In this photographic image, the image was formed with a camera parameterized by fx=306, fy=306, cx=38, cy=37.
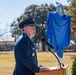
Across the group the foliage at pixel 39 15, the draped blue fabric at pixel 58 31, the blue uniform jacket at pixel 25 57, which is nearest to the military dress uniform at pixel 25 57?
the blue uniform jacket at pixel 25 57

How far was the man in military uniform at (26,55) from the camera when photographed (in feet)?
13.5

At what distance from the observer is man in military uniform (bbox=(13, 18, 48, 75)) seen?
4129 mm

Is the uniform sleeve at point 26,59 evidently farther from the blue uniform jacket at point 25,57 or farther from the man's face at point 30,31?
the man's face at point 30,31

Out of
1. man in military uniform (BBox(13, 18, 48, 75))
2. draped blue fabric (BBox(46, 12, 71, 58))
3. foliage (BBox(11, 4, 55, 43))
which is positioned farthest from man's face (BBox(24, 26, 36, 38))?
foliage (BBox(11, 4, 55, 43))

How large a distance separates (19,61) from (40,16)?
7522cm

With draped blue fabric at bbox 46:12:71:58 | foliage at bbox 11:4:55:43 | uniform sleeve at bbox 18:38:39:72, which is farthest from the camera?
foliage at bbox 11:4:55:43

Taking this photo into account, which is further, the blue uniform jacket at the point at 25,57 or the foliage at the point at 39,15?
the foliage at the point at 39,15

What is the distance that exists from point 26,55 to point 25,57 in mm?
30

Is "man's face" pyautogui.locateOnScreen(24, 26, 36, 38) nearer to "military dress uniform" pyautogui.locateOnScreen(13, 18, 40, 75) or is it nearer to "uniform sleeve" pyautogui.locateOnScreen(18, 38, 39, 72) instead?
"military dress uniform" pyautogui.locateOnScreen(13, 18, 40, 75)

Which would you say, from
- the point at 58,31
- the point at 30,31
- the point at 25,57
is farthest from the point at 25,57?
the point at 58,31

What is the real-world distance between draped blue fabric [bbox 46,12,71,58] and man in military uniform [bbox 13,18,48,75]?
2403 mm

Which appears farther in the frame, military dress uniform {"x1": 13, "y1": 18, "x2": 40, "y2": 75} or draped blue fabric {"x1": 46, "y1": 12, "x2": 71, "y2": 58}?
draped blue fabric {"x1": 46, "y1": 12, "x2": 71, "y2": 58}

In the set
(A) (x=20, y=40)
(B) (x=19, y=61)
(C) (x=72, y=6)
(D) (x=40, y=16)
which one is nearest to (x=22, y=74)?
(B) (x=19, y=61)

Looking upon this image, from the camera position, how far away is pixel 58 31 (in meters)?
6.78
